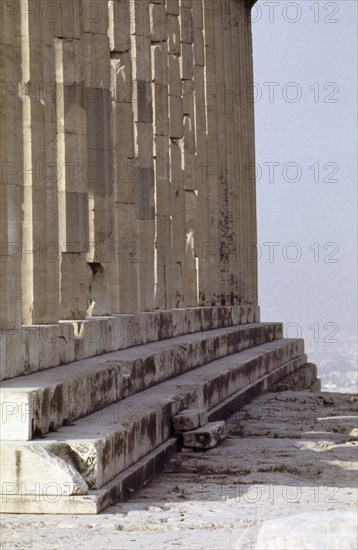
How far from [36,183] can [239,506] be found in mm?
4319

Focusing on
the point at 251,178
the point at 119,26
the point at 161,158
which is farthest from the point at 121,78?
the point at 251,178

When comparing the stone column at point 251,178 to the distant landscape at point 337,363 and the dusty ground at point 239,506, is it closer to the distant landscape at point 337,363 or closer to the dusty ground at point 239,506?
the dusty ground at point 239,506

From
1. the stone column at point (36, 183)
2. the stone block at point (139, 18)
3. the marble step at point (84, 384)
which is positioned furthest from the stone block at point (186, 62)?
the stone column at point (36, 183)

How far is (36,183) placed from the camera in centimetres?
1184

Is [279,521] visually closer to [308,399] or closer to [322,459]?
[322,459]

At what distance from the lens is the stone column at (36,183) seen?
38.5 ft

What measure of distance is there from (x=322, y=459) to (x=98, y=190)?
5112mm

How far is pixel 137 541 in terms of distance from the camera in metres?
7.49

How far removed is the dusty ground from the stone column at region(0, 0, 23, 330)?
6.38ft

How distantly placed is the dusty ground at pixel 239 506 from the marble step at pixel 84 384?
30.8 inches

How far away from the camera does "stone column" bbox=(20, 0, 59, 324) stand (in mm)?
11750

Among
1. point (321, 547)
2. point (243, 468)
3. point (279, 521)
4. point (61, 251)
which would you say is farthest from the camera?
point (61, 251)

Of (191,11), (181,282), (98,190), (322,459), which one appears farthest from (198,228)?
(322,459)

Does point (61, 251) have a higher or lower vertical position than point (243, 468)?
higher
